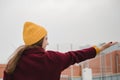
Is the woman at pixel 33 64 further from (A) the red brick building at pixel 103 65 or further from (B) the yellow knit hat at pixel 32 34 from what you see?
(A) the red brick building at pixel 103 65

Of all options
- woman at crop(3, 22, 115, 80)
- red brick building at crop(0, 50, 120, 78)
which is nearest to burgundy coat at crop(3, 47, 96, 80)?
woman at crop(3, 22, 115, 80)

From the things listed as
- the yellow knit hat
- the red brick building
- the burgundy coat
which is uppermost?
the yellow knit hat

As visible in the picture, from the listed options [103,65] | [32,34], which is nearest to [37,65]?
[32,34]

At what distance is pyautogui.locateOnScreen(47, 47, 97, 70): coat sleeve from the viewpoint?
1039 millimetres

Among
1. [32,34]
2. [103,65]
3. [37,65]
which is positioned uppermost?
[32,34]

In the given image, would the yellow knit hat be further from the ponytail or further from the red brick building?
the red brick building

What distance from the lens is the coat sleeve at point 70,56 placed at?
1.04m

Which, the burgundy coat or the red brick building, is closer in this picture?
the burgundy coat

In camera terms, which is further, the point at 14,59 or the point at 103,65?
the point at 103,65

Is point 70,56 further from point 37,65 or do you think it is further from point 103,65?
point 103,65

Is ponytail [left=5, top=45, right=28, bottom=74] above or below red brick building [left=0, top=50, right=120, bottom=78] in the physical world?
above

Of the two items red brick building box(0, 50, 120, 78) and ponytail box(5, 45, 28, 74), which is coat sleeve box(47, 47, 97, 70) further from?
red brick building box(0, 50, 120, 78)

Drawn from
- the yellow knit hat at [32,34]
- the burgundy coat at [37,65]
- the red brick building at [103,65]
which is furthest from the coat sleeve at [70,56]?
the red brick building at [103,65]

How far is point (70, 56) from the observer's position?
1.06m
